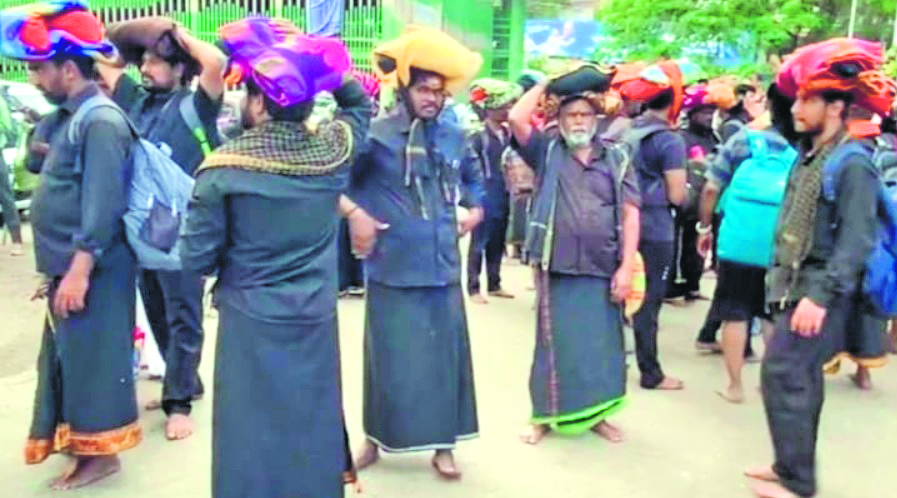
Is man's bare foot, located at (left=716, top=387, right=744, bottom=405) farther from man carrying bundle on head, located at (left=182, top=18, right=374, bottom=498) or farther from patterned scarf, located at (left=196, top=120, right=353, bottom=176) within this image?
patterned scarf, located at (left=196, top=120, right=353, bottom=176)

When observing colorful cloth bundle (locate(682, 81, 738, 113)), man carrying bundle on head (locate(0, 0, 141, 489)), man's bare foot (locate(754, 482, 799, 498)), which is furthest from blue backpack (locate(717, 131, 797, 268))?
man carrying bundle on head (locate(0, 0, 141, 489))

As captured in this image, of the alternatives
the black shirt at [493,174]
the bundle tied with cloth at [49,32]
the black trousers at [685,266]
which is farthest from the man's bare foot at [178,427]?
the black trousers at [685,266]

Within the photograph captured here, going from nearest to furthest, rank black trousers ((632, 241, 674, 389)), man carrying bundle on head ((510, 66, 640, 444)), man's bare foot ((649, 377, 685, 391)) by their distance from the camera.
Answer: man carrying bundle on head ((510, 66, 640, 444)) → black trousers ((632, 241, 674, 389)) → man's bare foot ((649, 377, 685, 391))

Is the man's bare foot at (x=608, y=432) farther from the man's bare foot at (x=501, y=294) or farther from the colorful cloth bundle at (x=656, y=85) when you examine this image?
the man's bare foot at (x=501, y=294)

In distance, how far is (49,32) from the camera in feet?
13.3

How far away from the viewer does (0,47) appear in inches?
162

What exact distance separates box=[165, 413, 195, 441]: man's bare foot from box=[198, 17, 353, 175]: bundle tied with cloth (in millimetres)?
2014

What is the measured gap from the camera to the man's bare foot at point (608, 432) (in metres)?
A: 5.24

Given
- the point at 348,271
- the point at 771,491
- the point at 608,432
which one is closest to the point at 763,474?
the point at 771,491

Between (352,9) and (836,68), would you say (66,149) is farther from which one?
(352,9)

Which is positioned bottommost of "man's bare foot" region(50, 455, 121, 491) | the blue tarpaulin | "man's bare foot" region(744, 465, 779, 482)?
"man's bare foot" region(744, 465, 779, 482)

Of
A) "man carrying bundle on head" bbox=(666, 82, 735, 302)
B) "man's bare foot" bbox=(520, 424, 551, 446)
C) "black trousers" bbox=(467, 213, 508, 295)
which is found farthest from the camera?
"black trousers" bbox=(467, 213, 508, 295)

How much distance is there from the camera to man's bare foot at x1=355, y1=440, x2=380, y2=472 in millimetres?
4711

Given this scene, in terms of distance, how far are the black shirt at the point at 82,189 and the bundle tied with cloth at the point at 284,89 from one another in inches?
30.0
